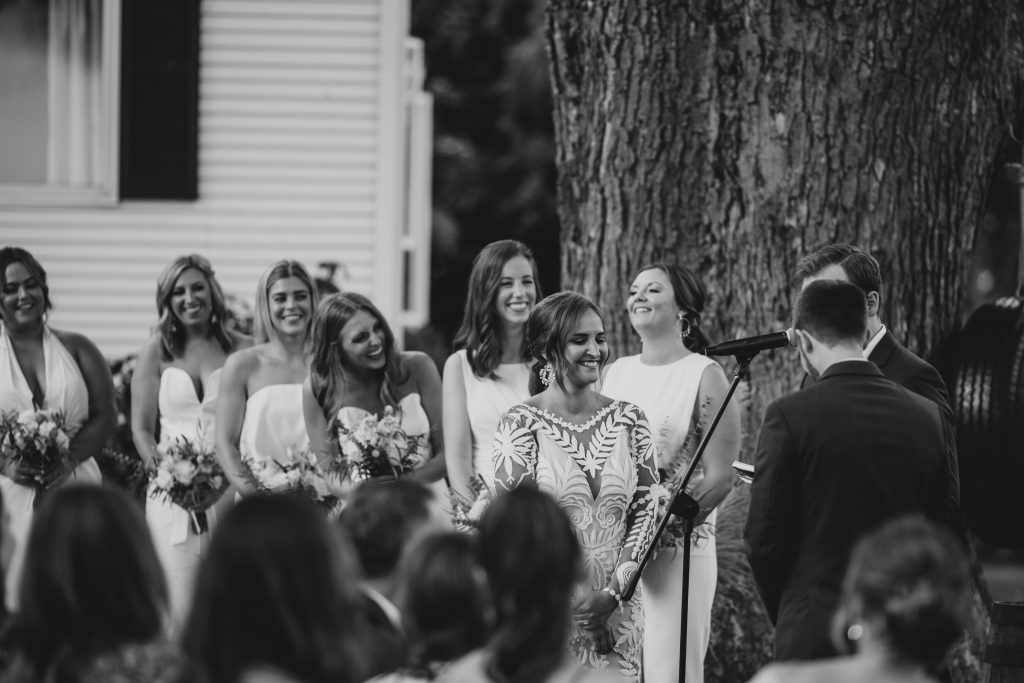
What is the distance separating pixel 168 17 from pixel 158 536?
579cm

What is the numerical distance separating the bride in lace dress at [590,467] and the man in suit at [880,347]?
2.55 feet

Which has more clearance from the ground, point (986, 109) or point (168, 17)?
point (168, 17)

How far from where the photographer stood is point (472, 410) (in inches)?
243

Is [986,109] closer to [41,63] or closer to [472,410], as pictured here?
[472,410]

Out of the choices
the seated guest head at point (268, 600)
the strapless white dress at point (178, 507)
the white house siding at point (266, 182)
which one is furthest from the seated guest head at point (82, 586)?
the white house siding at point (266, 182)

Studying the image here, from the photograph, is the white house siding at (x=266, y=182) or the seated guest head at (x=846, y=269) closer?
the seated guest head at (x=846, y=269)

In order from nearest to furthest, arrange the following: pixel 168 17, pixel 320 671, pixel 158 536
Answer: pixel 320 671, pixel 158 536, pixel 168 17

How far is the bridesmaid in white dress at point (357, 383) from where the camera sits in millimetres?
6355

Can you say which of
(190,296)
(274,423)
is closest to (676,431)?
(274,423)

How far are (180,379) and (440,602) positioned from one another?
4.49 meters

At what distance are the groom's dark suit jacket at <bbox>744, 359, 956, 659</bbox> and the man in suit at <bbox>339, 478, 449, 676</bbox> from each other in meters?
1.19

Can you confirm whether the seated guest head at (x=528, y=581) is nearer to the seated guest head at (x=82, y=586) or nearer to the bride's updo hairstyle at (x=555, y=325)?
the seated guest head at (x=82, y=586)

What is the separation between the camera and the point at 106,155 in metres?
11.5

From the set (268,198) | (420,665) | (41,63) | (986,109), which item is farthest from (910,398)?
(41,63)
